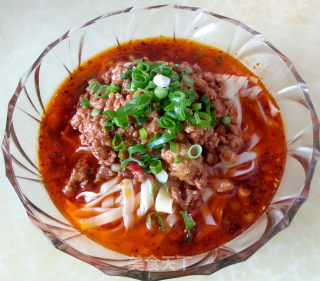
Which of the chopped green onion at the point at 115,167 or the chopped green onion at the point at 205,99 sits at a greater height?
the chopped green onion at the point at 205,99

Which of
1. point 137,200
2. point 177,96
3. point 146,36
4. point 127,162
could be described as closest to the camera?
point 177,96

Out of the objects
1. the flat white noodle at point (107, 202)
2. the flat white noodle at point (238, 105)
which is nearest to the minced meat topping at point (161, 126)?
the flat white noodle at point (238, 105)

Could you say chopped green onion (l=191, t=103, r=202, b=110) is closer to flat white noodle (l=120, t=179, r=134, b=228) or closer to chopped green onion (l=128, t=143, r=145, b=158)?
chopped green onion (l=128, t=143, r=145, b=158)

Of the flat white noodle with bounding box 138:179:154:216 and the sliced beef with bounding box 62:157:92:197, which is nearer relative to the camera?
the flat white noodle with bounding box 138:179:154:216

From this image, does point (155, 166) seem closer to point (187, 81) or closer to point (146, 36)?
point (187, 81)

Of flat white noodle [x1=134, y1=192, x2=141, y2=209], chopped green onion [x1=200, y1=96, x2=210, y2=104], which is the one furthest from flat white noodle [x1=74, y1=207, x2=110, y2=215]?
chopped green onion [x1=200, y1=96, x2=210, y2=104]

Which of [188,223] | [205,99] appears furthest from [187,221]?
[205,99]

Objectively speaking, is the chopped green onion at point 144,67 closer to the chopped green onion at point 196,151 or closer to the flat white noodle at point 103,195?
the chopped green onion at point 196,151

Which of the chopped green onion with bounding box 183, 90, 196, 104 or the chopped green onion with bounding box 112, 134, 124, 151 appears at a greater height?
the chopped green onion with bounding box 183, 90, 196, 104
